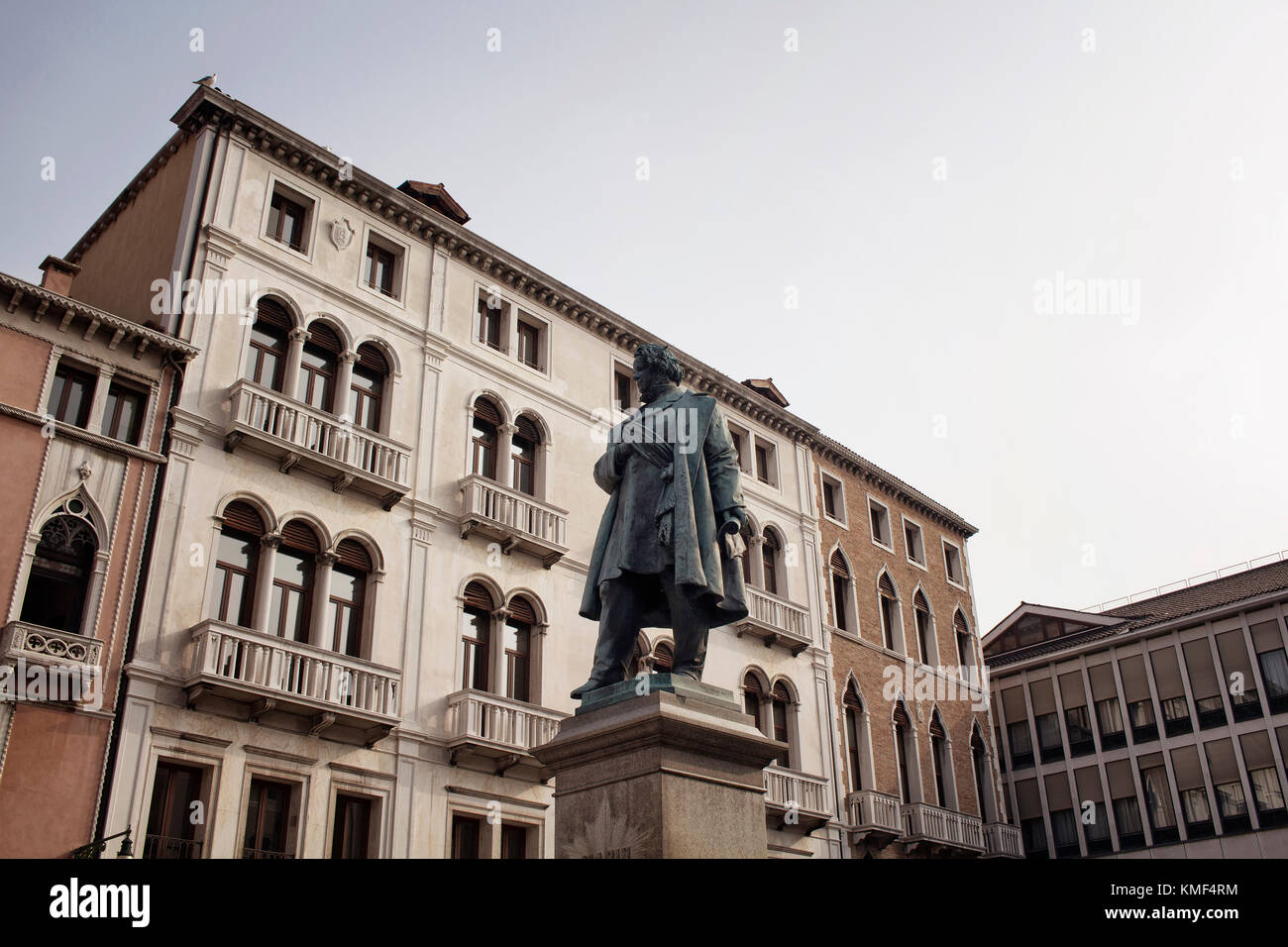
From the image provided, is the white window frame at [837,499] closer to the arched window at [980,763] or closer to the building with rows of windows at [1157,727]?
the arched window at [980,763]

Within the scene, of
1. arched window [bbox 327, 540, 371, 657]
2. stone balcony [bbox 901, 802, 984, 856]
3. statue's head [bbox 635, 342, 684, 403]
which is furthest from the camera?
stone balcony [bbox 901, 802, 984, 856]

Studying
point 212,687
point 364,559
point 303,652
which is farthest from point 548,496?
point 212,687

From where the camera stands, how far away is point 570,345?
2494cm

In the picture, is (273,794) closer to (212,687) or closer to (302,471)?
(212,687)

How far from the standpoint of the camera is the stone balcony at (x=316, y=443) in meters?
17.8

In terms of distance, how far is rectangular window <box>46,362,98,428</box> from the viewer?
16375 millimetres

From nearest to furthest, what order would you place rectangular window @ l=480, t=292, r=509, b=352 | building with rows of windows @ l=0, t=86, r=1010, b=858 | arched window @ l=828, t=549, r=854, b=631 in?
1. building with rows of windows @ l=0, t=86, r=1010, b=858
2. rectangular window @ l=480, t=292, r=509, b=352
3. arched window @ l=828, t=549, r=854, b=631

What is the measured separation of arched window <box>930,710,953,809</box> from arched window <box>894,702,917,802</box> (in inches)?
33.4

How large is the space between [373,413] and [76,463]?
18.2 ft

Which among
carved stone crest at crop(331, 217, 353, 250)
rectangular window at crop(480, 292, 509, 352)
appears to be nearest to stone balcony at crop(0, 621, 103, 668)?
carved stone crest at crop(331, 217, 353, 250)

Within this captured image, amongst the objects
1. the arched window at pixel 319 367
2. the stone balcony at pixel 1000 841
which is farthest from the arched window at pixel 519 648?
the stone balcony at pixel 1000 841

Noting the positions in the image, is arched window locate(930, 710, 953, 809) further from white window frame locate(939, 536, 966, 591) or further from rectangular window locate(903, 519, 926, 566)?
white window frame locate(939, 536, 966, 591)
